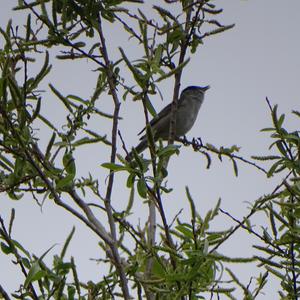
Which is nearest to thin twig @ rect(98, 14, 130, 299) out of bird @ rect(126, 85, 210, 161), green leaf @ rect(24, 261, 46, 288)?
green leaf @ rect(24, 261, 46, 288)

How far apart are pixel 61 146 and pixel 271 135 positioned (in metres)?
0.76

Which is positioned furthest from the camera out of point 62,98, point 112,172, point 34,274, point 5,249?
point 62,98

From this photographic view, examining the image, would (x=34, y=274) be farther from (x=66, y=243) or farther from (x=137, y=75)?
(x=137, y=75)

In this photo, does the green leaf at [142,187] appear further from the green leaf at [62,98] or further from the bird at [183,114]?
the bird at [183,114]

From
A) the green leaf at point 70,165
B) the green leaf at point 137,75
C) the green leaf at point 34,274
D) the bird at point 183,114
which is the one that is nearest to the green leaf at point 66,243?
the green leaf at point 34,274

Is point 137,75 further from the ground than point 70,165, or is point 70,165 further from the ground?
point 137,75

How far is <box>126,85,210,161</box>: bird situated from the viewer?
7635mm

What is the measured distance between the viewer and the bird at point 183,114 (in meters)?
7.64

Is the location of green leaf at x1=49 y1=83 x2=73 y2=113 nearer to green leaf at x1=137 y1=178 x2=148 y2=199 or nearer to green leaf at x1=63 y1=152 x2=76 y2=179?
green leaf at x1=63 y1=152 x2=76 y2=179

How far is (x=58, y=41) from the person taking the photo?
2707 mm

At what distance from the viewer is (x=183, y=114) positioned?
26.9ft

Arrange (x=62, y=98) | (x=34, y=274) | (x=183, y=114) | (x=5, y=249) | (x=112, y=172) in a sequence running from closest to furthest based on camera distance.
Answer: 1. (x=34, y=274)
2. (x=5, y=249)
3. (x=112, y=172)
4. (x=62, y=98)
5. (x=183, y=114)

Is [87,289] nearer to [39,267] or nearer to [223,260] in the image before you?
[39,267]

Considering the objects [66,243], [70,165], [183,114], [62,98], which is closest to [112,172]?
[70,165]
